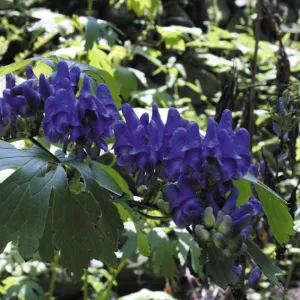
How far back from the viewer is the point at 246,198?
1076mm

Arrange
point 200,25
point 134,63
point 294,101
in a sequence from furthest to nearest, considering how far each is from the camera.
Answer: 1. point 200,25
2. point 134,63
3. point 294,101

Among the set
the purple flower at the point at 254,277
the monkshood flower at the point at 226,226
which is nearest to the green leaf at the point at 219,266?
the monkshood flower at the point at 226,226

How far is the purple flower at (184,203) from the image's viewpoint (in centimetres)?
86

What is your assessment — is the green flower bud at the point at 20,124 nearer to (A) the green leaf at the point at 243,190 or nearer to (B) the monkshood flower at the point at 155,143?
(B) the monkshood flower at the point at 155,143

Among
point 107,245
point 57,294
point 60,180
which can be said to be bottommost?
point 57,294

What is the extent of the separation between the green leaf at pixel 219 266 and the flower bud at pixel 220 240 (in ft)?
0.12

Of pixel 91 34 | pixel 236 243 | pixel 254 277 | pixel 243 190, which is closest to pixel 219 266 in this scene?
pixel 236 243

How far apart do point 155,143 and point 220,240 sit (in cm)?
23

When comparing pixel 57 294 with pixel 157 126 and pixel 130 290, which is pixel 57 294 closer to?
pixel 130 290

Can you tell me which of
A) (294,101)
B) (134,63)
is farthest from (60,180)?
(134,63)

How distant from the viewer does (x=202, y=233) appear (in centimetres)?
82

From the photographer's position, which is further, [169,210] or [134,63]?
[134,63]

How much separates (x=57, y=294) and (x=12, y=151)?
10.7ft

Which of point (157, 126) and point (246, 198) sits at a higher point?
point (157, 126)
